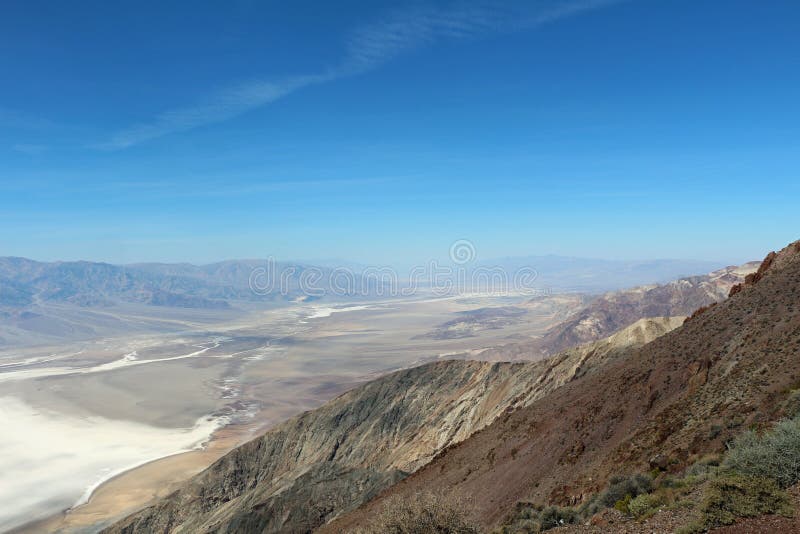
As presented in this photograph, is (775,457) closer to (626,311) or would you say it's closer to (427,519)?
(427,519)

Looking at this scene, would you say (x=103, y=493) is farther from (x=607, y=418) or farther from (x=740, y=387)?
(x=740, y=387)

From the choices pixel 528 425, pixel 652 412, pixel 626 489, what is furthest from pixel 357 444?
pixel 626 489

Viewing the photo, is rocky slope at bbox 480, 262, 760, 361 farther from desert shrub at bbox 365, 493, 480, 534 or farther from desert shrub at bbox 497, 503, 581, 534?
desert shrub at bbox 365, 493, 480, 534

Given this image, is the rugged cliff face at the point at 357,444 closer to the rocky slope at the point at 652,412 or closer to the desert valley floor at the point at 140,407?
the rocky slope at the point at 652,412

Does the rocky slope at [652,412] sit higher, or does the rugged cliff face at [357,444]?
the rocky slope at [652,412]

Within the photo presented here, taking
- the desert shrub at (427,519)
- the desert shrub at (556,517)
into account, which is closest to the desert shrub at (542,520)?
the desert shrub at (556,517)

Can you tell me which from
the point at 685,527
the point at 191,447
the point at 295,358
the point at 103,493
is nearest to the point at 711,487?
the point at 685,527
